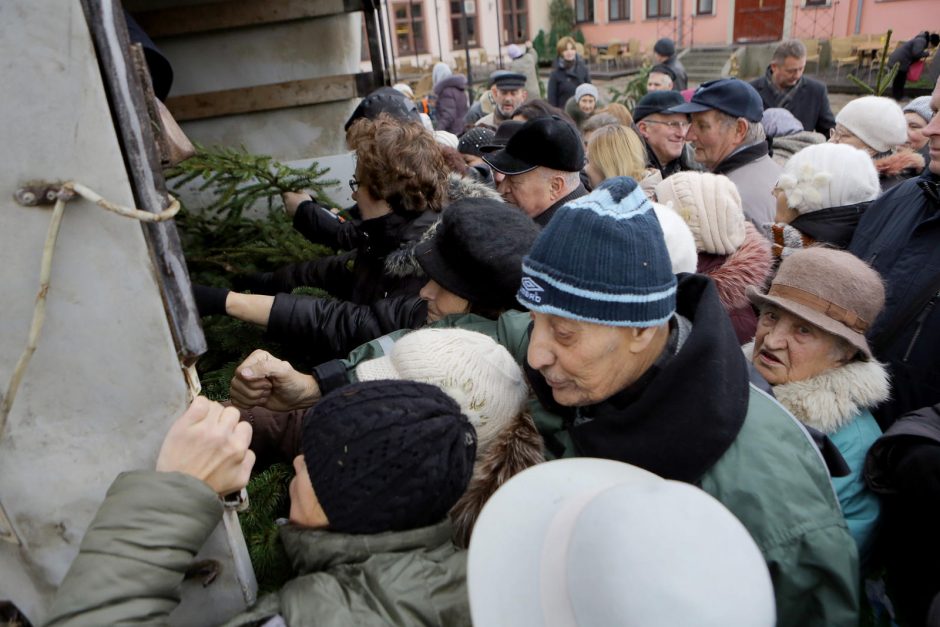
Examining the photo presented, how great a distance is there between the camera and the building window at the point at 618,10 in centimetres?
2742

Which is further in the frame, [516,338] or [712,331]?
[516,338]

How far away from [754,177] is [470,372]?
2.65m

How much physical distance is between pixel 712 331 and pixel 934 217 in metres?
1.52

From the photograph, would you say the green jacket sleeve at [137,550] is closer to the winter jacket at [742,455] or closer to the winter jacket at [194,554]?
the winter jacket at [194,554]

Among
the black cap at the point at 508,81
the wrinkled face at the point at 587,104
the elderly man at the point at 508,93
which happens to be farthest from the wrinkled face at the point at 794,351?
the wrinkled face at the point at 587,104

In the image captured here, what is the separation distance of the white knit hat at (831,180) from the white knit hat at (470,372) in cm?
185

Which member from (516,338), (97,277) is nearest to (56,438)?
(97,277)

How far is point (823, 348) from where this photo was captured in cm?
194

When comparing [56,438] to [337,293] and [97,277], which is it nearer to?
[97,277]

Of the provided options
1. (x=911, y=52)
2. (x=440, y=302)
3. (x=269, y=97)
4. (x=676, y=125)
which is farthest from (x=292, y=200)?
(x=911, y=52)

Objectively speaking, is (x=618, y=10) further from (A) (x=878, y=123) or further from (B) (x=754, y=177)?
(B) (x=754, y=177)

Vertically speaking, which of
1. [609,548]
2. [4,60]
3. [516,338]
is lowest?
[516,338]

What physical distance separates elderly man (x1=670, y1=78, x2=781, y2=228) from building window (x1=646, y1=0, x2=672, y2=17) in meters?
25.0

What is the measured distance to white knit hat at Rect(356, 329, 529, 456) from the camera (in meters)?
1.61
